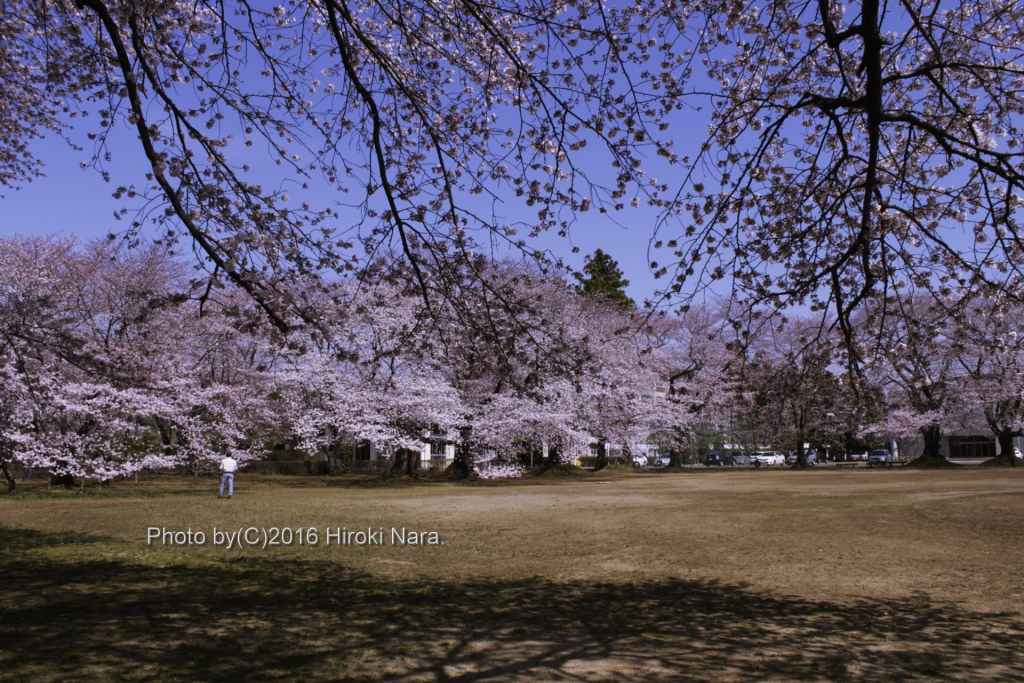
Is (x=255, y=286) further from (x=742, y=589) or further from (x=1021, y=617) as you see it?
(x=1021, y=617)

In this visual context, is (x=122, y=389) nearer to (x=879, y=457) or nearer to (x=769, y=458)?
(x=769, y=458)

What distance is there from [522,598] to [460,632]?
4.74 feet

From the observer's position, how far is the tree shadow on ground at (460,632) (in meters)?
4.63

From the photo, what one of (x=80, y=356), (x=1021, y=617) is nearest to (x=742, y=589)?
(x=1021, y=617)

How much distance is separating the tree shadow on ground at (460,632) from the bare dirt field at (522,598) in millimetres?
25

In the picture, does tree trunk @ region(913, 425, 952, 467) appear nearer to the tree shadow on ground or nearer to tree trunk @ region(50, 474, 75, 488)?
the tree shadow on ground

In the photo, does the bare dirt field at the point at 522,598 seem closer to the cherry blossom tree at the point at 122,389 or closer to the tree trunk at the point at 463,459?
the cherry blossom tree at the point at 122,389

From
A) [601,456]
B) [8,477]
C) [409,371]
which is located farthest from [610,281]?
[8,477]

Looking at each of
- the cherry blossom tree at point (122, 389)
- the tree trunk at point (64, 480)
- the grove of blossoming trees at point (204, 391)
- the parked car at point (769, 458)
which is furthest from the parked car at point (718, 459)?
the tree trunk at point (64, 480)

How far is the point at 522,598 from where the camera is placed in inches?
273

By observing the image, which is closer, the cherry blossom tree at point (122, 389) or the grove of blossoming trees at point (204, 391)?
the grove of blossoming trees at point (204, 391)

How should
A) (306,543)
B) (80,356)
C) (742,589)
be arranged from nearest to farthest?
(742,589) < (80,356) < (306,543)

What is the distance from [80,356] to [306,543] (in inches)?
157

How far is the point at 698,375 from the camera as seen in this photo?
3600cm
